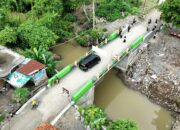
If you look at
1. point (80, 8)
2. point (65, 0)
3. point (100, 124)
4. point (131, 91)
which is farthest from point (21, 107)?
point (80, 8)

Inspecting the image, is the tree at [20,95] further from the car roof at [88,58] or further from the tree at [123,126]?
the tree at [123,126]

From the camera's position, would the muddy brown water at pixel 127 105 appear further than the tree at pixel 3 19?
No

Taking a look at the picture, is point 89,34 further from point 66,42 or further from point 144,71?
point 144,71

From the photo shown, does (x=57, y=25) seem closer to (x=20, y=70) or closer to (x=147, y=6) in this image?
(x=20, y=70)

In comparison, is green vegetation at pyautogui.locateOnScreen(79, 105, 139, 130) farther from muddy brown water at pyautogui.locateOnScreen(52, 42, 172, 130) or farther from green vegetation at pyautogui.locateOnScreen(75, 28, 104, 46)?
green vegetation at pyautogui.locateOnScreen(75, 28, 104, 46)

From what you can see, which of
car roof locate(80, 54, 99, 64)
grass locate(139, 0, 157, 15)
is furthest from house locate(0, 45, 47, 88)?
grass locate(139, 0, 157, 15)

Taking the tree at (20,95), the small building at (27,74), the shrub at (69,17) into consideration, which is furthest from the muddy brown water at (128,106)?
the shrub at (69,17)
